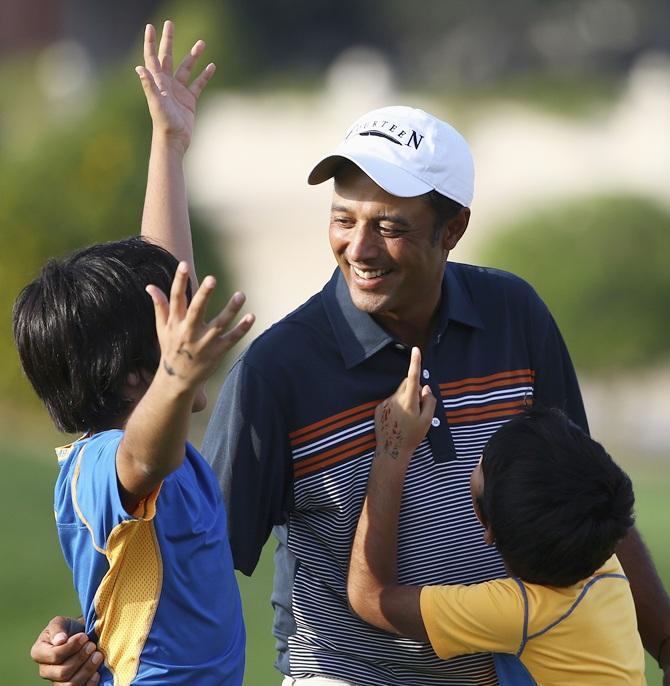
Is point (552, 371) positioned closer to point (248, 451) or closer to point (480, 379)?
point (480, 379)

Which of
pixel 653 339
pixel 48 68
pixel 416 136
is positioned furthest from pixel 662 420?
pixel 48 68

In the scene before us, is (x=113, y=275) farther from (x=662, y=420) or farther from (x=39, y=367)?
(x=662, y=420)

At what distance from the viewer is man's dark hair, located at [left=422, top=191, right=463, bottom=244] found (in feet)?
10.7

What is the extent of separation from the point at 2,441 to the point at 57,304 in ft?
31.7

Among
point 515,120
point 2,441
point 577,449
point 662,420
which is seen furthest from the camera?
point 515,120

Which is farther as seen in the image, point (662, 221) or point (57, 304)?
point (662, 221)

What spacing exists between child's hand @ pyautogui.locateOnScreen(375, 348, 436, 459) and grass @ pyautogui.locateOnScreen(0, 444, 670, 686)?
141 inches

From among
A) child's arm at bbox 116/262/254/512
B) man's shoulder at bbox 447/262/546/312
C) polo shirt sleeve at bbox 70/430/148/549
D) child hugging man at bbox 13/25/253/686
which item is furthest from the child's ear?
man's shoulder at bbox 447/262/546/312

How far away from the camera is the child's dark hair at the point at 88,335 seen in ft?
8.84

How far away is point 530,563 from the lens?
290 centimetres

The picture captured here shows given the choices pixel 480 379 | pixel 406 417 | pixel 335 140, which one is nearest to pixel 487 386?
pixel 480 379

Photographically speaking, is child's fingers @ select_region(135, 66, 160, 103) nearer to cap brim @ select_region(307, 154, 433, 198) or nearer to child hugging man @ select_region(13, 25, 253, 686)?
cap brim @ select_region(307, 154, 433, 198)

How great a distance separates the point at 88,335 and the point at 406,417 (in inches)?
28.6

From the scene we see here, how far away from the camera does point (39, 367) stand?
2738 mm
